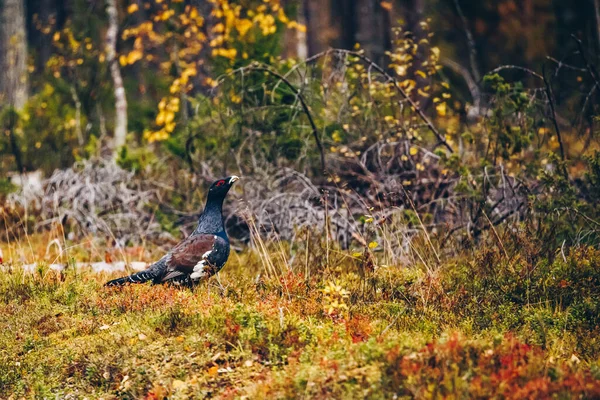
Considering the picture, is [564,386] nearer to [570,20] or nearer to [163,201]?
[163,201]

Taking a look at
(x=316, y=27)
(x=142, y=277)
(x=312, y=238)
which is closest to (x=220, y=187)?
(x=312, y=238)

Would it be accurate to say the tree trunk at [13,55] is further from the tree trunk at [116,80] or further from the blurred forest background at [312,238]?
the tree trunk at [116,80]

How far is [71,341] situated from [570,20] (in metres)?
19.3

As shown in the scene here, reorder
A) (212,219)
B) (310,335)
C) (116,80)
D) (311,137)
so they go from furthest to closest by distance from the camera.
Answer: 1. (116,80)
2. (311,137)
3. (212,219)
4. (310,335)

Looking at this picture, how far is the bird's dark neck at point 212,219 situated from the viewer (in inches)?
292

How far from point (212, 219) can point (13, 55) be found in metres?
11.8

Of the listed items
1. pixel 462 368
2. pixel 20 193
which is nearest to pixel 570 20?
pixel 20 193

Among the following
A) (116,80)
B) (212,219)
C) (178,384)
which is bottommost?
(178,384)

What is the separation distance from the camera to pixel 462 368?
4.54 meters

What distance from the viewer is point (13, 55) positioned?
1714 cm

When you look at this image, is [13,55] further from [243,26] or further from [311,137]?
[311,137]

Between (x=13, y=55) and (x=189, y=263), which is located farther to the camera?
(x=13, y=55)

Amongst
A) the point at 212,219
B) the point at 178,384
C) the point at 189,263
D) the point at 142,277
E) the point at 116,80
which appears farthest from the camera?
the point at 116,80

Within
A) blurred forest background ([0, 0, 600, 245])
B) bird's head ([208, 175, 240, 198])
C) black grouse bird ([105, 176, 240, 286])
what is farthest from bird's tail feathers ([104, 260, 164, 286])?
blurred forest background ([0, 0, 600, 245])
